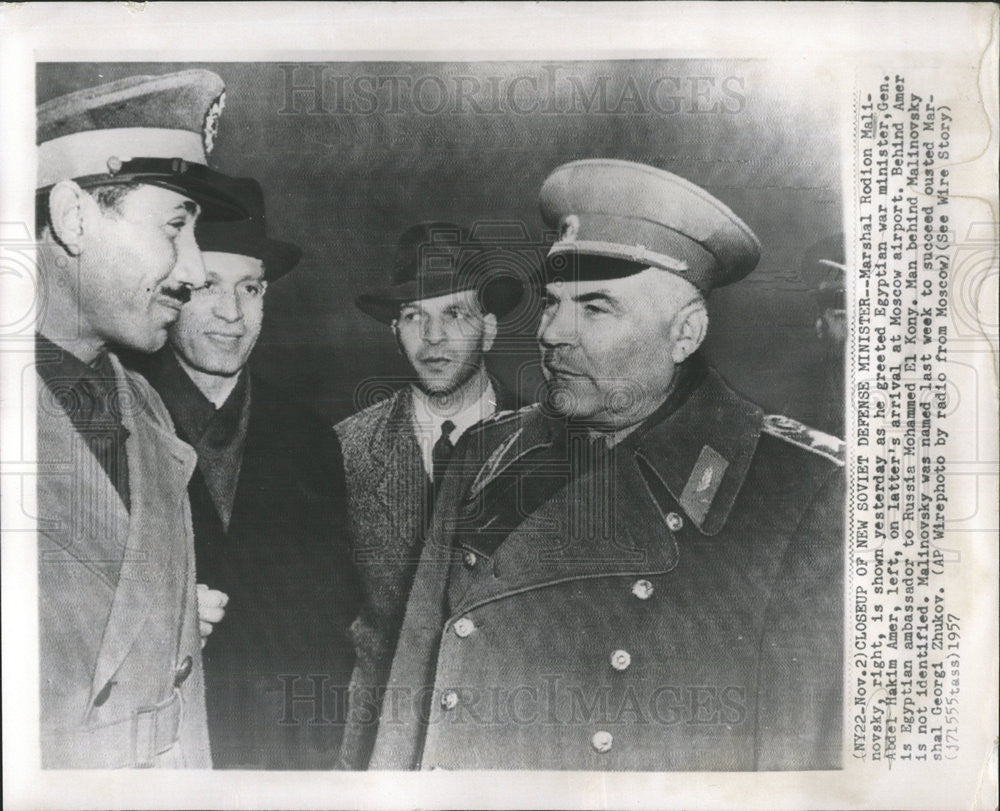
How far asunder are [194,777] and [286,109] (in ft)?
6.65

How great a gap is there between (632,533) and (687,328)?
63cm

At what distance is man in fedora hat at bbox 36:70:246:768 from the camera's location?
2.48 meters

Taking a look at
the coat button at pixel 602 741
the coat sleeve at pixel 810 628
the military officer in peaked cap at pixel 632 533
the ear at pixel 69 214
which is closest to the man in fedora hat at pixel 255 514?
the military officer in peaked cap at pixel 632 533

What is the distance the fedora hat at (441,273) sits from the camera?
2461 mm

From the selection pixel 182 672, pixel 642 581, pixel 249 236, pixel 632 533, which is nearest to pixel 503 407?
pixel 632 533

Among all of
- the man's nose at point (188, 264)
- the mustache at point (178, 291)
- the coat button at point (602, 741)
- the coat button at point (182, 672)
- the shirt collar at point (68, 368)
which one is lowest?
the coat button at point (602, 741)

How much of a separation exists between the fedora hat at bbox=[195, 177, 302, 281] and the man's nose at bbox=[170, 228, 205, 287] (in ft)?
0.08

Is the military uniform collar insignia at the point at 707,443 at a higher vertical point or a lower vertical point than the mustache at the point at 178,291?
lower

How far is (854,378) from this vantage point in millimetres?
2471

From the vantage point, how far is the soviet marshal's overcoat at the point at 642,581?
2.47m

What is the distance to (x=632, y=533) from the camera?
2461 mm

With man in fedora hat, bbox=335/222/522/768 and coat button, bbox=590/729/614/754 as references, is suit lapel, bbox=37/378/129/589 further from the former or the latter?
coat button, bbox=590/729/614/754

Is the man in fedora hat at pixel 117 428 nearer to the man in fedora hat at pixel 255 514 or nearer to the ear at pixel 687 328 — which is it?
the man in fedora hat at pixel 255 514

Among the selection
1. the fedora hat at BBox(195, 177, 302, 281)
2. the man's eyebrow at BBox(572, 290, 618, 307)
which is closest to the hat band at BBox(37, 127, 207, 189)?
the fedora hat at BBox(195, 177, 302, 281)
